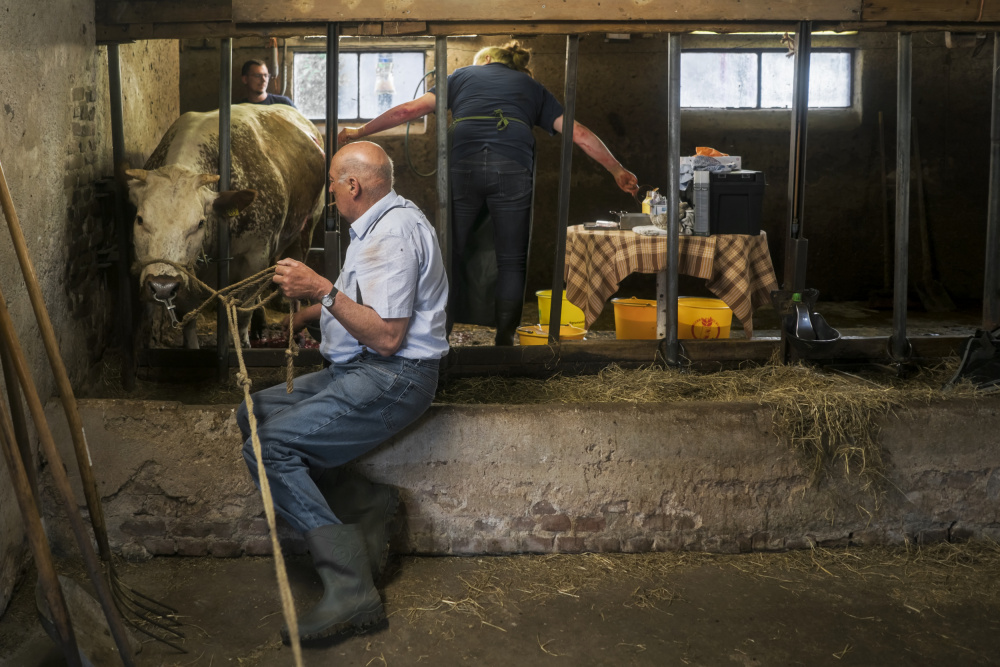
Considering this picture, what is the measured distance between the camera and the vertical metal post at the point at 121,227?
4.90 meters

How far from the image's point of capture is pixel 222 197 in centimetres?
485

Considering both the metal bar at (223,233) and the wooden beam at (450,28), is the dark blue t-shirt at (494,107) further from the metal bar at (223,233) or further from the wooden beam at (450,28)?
the metal bar at (223,233)

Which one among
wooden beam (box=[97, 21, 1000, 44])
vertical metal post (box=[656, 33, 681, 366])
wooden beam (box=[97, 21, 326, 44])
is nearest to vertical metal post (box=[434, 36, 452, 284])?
wooden beam (box=[97, 21, 1000, 44])

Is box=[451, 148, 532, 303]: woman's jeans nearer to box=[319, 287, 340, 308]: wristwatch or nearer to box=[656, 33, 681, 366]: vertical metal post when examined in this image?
box=[656, 33, 681, 366]: vertical metal post

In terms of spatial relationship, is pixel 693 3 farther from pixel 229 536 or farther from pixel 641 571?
pixel 229 536

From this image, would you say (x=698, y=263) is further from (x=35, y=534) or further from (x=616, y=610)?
(x=35, y=534)

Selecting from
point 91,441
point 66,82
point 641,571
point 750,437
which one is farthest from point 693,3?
point 91,441

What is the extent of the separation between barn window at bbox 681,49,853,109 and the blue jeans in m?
6.83

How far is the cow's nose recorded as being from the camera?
14.6 ft

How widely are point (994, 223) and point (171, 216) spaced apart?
165 inches

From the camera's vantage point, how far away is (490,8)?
4.51m

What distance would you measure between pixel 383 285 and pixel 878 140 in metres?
7.78

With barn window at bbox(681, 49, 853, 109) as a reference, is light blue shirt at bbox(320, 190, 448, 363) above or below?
below

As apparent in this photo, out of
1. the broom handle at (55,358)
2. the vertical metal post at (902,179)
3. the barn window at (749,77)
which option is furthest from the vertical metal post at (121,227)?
the barn window at (749,77)
